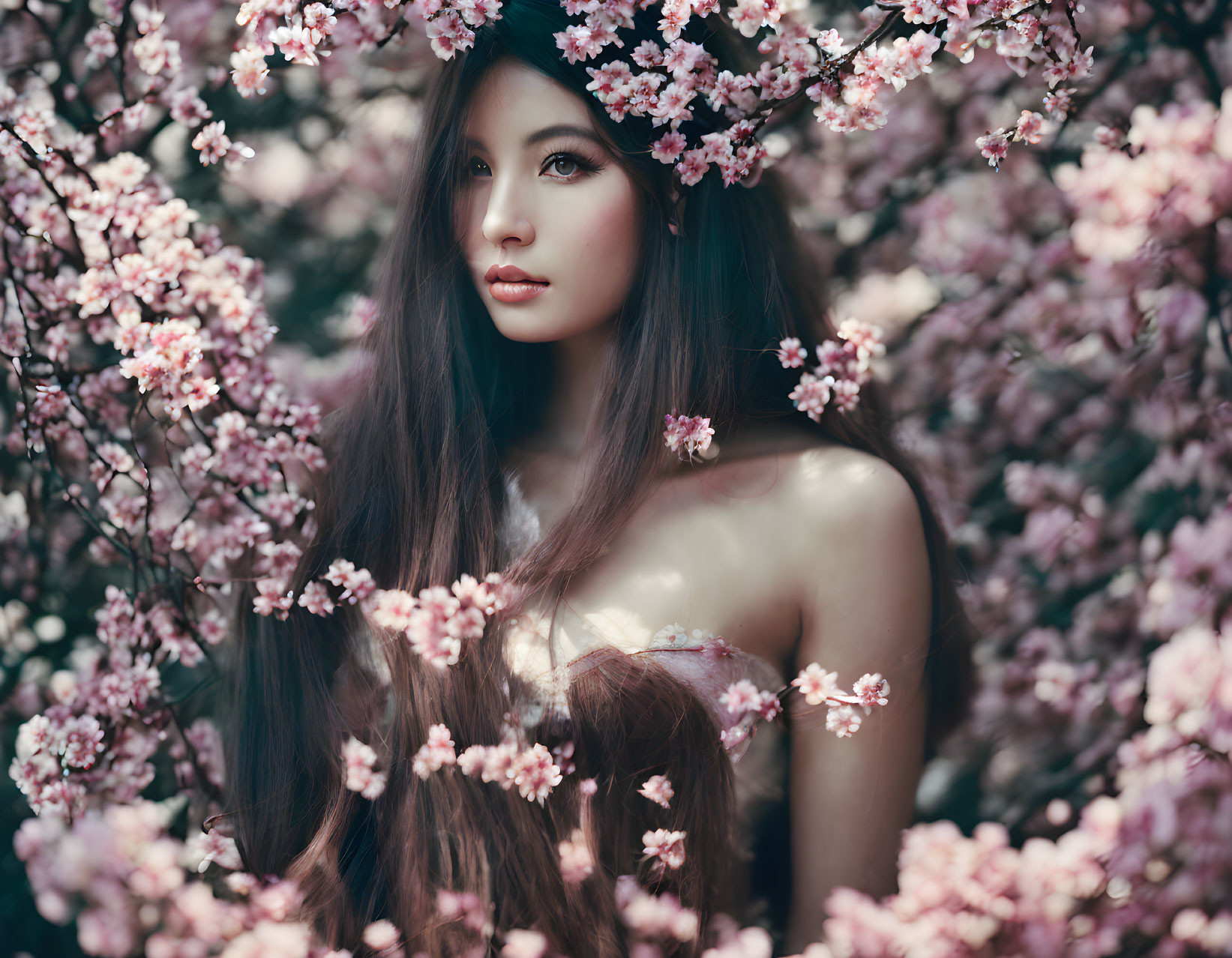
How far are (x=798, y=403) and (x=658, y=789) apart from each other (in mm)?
570

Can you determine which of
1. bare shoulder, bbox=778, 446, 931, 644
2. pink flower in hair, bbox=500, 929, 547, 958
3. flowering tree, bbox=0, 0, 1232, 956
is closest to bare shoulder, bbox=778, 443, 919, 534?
bare shoulder, bbox=778, 446, 931, 644

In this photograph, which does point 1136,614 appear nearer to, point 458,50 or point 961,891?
point 961,891

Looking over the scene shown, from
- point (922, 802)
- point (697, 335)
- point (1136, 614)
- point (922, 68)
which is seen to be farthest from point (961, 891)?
point (922, 68)

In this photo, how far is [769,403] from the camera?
1314 mm

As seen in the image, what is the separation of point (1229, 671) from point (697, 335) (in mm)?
862

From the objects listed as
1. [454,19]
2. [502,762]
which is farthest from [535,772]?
[454,19]

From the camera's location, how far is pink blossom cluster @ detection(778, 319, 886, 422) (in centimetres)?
129

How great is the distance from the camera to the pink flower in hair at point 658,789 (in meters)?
1.19

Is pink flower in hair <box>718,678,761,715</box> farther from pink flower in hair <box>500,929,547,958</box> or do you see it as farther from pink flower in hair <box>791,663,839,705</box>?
pink flower in hair <box>500,929,547,958</box>

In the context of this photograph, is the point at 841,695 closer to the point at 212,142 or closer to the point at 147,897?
the point at 147,897

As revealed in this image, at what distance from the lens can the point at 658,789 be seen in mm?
1199

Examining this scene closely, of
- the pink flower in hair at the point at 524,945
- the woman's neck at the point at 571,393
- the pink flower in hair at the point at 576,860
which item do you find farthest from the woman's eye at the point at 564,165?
the pink flower in hair at the point at 524,945

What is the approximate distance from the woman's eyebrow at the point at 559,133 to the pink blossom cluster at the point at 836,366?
15.5 inches

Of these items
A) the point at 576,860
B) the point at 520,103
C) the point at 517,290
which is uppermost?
the point at 520,103
